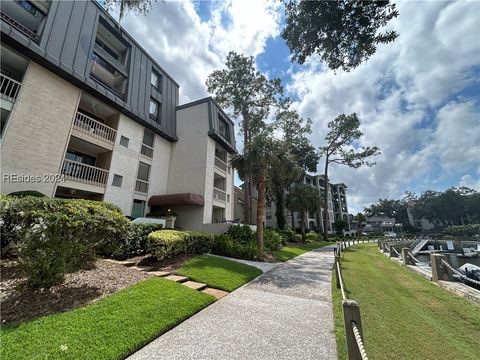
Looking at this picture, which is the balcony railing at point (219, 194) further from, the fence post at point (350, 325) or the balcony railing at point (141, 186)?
the fence post at point (350, 325)

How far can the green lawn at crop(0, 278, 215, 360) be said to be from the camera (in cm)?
325

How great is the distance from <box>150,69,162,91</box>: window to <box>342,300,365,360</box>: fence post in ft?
70.7

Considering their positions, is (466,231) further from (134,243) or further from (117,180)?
(117,180)

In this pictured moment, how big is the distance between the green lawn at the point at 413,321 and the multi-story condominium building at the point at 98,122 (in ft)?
35.5

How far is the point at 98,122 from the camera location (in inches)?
545

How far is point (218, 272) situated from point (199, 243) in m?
3.68

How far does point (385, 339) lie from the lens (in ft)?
13.8

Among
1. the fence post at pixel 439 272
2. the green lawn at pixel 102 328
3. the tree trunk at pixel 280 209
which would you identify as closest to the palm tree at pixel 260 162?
the fence post at pixel 439 272

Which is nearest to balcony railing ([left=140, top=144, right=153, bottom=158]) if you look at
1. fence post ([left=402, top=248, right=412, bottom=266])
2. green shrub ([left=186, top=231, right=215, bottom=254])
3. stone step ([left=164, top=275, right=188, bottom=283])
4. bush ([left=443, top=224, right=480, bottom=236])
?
green shrub ([left=186, top=231, right=215, bottom=254])

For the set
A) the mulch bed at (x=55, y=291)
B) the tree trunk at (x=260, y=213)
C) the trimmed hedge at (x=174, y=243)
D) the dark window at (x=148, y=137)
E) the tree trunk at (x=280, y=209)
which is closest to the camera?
the mulch bed at (x=55, y=291)

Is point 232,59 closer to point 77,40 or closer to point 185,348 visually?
point 77,40

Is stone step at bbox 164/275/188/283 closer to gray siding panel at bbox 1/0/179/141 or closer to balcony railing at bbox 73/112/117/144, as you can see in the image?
gray siding panel at bbox 1/0/179/141

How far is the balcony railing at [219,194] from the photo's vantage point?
66.5 feet

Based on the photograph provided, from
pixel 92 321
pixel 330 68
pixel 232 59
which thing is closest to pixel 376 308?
pixel 92 321
